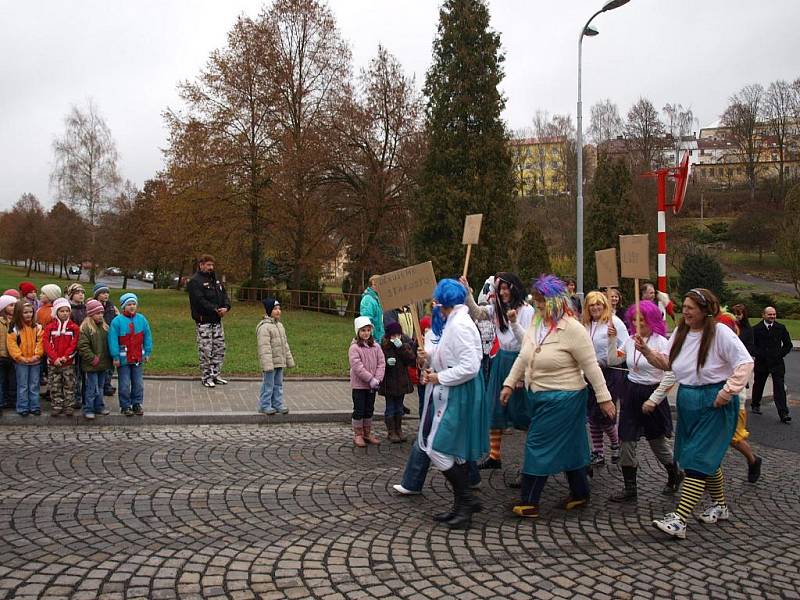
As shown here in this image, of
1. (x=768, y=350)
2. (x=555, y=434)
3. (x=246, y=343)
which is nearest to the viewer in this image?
(x=555, y=434)

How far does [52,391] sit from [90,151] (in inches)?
1929

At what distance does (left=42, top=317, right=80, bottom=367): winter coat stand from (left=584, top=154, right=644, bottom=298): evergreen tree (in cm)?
2626

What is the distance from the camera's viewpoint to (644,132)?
195ft

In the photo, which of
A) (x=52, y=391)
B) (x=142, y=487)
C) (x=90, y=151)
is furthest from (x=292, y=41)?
(x=142, y=487)

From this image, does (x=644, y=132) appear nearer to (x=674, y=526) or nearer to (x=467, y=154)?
(x=467, y=154)

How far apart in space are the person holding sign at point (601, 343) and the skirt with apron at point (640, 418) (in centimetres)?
49

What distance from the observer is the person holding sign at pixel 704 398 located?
202 inches

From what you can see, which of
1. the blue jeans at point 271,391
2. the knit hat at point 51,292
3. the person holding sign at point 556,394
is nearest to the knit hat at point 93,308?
the knit hat at point 51,292

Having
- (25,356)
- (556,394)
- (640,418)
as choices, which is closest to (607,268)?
(640,418)

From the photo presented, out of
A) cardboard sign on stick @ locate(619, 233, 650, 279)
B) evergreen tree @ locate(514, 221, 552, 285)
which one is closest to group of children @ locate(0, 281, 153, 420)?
cardboard sign on stick @ locate(619, 233, 650, 279)

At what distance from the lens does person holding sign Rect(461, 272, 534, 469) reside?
6762 millimetres

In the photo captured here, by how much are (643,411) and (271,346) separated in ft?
17.4

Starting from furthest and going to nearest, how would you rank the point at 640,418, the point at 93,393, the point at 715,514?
1. the point at 93,393
2. the point at 640,418
3. the point at 715,514

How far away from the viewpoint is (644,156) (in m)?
57.2
